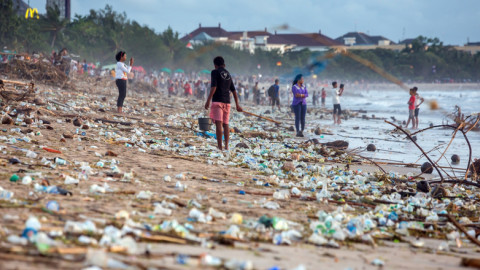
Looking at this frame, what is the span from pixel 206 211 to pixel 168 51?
64.2m

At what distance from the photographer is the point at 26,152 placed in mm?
5852

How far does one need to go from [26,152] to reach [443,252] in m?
4.44

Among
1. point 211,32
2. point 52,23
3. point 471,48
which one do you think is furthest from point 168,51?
point 471,48

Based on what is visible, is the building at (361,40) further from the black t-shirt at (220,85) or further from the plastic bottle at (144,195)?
the plastic bottle at (144,195)

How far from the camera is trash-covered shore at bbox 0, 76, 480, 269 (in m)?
2.82

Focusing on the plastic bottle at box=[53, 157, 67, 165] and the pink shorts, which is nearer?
the plastic bottle at box=[53, 157, 67, 165]

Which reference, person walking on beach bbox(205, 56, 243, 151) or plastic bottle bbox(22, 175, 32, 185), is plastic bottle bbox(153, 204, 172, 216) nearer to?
plastic bottle bbox(22, 175, 32, 185)

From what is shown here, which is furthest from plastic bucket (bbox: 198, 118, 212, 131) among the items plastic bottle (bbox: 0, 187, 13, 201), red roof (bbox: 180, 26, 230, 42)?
red roof (bbox: 180, 26, 230, 42)

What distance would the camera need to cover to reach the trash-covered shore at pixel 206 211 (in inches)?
111

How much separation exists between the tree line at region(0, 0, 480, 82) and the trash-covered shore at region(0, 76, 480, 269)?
4.29 m

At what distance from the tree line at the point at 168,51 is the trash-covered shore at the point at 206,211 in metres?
4.29

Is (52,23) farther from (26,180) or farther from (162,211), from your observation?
(162,211)

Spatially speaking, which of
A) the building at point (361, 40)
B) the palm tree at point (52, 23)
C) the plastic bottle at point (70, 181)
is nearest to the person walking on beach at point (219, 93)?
the plastic bottle at point (70, 181)

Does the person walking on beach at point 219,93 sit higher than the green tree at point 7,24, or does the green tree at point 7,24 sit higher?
the green tree at point 7,24
